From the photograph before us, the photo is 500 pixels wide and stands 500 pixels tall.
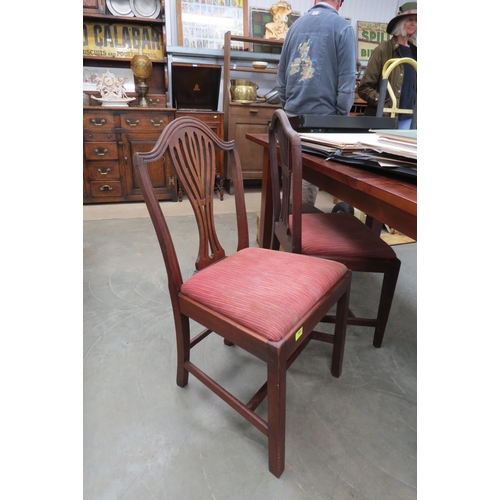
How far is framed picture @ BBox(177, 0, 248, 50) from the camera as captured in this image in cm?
347

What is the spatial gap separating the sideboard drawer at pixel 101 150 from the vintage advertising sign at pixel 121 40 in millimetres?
1008

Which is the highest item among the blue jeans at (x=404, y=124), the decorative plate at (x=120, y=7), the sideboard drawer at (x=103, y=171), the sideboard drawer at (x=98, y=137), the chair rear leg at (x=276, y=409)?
the decorative plate at (x=120, y=7)

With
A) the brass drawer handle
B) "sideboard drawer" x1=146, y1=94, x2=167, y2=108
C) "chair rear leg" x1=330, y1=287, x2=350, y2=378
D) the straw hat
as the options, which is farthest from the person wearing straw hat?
the brass drawer handle

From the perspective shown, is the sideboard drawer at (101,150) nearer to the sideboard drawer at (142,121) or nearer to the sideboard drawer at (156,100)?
the sideboard drawer at (142,121)

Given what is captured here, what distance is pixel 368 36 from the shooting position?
13.3 ft

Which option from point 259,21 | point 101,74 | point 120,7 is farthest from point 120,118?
point 259,21

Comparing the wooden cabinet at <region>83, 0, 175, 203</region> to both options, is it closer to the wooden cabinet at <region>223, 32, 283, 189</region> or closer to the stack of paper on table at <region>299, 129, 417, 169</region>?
the wooden cabinet at <region>223, 32, 283, 189</region>

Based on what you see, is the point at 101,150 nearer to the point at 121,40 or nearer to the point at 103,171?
the point at 103,171

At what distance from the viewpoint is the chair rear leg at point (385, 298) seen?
1250 mm

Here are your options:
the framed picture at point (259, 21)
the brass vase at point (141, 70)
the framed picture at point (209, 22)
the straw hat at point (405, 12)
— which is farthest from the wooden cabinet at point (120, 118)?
the straw hat at point (405, 12)

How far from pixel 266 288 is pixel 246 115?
9.75 feet

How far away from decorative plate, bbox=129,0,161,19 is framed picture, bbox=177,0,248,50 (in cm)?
26

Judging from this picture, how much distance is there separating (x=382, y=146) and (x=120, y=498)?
3.73 feet
